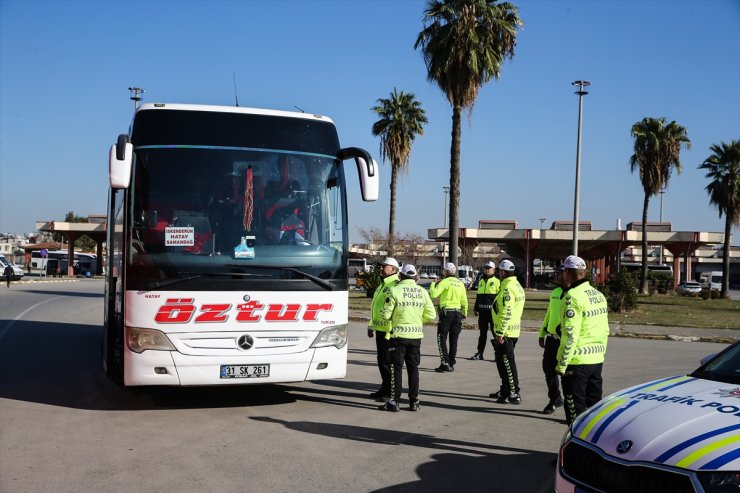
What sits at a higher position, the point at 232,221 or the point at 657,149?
the point at 657,149

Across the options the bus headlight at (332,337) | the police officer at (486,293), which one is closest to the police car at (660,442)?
the bus headlight at (332,337)

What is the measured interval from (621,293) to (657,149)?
18.7 metres

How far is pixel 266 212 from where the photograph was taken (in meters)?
8.54

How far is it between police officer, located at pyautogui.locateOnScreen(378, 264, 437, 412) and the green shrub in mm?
23036

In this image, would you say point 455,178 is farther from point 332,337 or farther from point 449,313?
point 332,337

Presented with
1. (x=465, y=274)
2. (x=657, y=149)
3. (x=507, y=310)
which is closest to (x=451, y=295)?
(x=507, y=310)

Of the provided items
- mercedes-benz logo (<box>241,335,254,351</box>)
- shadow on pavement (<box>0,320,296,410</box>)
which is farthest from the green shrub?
mercedes-benz logo (<box>241,335,254,351</box>)

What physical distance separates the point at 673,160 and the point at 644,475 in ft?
152

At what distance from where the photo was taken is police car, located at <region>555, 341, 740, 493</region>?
3.91 m

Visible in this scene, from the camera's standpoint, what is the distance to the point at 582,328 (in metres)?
6.82

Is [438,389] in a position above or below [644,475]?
below

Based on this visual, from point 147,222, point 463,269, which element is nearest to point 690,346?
point 147,222

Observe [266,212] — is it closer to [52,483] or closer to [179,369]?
[179,369]

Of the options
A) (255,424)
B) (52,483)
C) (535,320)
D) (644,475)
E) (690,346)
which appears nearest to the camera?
(644,475)
